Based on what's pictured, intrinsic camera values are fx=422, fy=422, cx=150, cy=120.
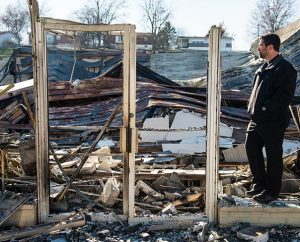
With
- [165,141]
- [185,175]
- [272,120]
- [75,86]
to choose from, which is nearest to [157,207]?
[185,175]

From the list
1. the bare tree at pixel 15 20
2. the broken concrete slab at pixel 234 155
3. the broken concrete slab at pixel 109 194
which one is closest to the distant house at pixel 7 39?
the bare tree at pixel 15 20

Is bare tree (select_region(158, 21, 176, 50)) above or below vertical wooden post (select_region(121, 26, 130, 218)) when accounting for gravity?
above

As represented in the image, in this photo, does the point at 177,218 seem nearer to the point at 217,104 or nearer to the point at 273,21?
the point at 217,104

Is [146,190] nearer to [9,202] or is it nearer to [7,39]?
[9,202]

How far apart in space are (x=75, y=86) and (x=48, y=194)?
8.64m

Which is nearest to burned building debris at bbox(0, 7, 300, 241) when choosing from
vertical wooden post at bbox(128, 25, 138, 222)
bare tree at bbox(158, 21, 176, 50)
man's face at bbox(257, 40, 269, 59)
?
vertical wooden post at bbox(128, 25, 138, 222)

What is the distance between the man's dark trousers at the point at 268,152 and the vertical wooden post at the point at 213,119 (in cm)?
46

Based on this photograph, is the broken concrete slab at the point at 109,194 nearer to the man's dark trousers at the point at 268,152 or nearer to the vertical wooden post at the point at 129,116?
the vertical wooden post at the point at 129,116

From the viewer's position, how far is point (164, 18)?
3556 cm

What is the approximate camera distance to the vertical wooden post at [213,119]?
4500 millimetres

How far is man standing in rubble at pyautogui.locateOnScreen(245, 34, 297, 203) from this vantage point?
4.43m

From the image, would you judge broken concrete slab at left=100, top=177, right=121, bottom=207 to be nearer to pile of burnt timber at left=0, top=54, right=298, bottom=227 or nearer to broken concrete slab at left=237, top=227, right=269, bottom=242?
pile of burnt timber at left=0, top=54, right=298, bottom=227

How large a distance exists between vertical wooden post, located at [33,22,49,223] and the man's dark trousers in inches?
90.2

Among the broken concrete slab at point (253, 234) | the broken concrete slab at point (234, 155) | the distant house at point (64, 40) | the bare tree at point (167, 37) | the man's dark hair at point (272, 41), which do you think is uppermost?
the bare tree at point (167, 37)
